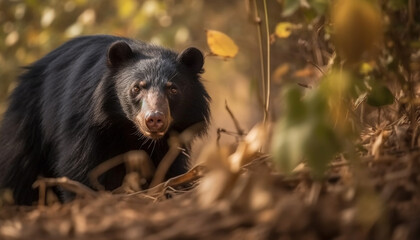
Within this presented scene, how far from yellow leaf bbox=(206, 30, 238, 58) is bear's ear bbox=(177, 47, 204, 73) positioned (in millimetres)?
1338

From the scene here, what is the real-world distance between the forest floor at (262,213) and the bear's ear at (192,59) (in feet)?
9.52

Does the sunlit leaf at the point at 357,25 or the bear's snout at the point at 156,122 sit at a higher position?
the sunlit leaf at the point at 357,25

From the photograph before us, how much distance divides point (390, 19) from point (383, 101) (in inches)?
48.9

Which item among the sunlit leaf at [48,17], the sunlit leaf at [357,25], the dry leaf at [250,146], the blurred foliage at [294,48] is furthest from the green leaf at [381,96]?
the sunlit leaf at [48,17]

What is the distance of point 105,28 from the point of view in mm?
9492

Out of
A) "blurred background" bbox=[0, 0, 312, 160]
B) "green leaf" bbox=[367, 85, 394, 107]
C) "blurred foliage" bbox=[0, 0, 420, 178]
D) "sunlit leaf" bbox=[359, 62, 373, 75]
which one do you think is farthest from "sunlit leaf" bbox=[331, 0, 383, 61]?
"blurred background" bbox=[0, 0, 312, 160]

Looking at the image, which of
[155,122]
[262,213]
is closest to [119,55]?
[155,122]

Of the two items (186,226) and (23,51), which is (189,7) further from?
(186,226)

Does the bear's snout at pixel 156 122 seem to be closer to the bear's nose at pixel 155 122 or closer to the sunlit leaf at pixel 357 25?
the bear's nose at pixel 155 122

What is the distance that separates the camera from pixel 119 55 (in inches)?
221

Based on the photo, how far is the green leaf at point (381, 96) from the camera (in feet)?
11.7

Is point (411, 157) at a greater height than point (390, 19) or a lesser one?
lesser

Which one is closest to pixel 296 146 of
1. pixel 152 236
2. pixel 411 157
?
pixel 152 236

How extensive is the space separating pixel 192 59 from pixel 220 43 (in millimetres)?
1464
